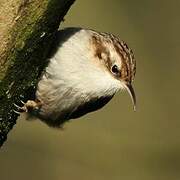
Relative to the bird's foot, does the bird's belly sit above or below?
above

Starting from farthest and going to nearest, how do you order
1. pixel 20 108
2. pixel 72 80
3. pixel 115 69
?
pixel 115 69
pixel 72 80
pixel 20 108

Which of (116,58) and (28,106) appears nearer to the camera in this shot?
(28,106)

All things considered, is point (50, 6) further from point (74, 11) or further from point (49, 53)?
point (74, 11)

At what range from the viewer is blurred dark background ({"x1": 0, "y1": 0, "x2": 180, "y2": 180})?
4777mm

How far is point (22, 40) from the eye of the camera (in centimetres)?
225

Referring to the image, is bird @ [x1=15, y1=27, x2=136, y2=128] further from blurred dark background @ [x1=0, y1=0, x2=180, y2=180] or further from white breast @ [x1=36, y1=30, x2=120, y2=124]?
blurred dark background @ [x1=0, y1=0, x2=180, y2=180]

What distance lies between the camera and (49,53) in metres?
2.75

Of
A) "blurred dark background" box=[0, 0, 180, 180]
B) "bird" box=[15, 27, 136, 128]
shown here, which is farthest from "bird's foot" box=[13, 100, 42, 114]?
"blurred dark background" box=[0, 0, 180, 180]

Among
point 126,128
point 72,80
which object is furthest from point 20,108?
point 126,128

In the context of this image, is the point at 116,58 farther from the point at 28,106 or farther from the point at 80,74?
the point at 28,106

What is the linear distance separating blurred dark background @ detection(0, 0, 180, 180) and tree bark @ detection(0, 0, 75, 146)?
2289 mm

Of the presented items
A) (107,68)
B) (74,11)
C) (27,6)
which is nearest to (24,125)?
(74,11)

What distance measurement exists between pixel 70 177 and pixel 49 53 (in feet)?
7.12

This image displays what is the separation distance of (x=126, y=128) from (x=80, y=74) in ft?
6.58
